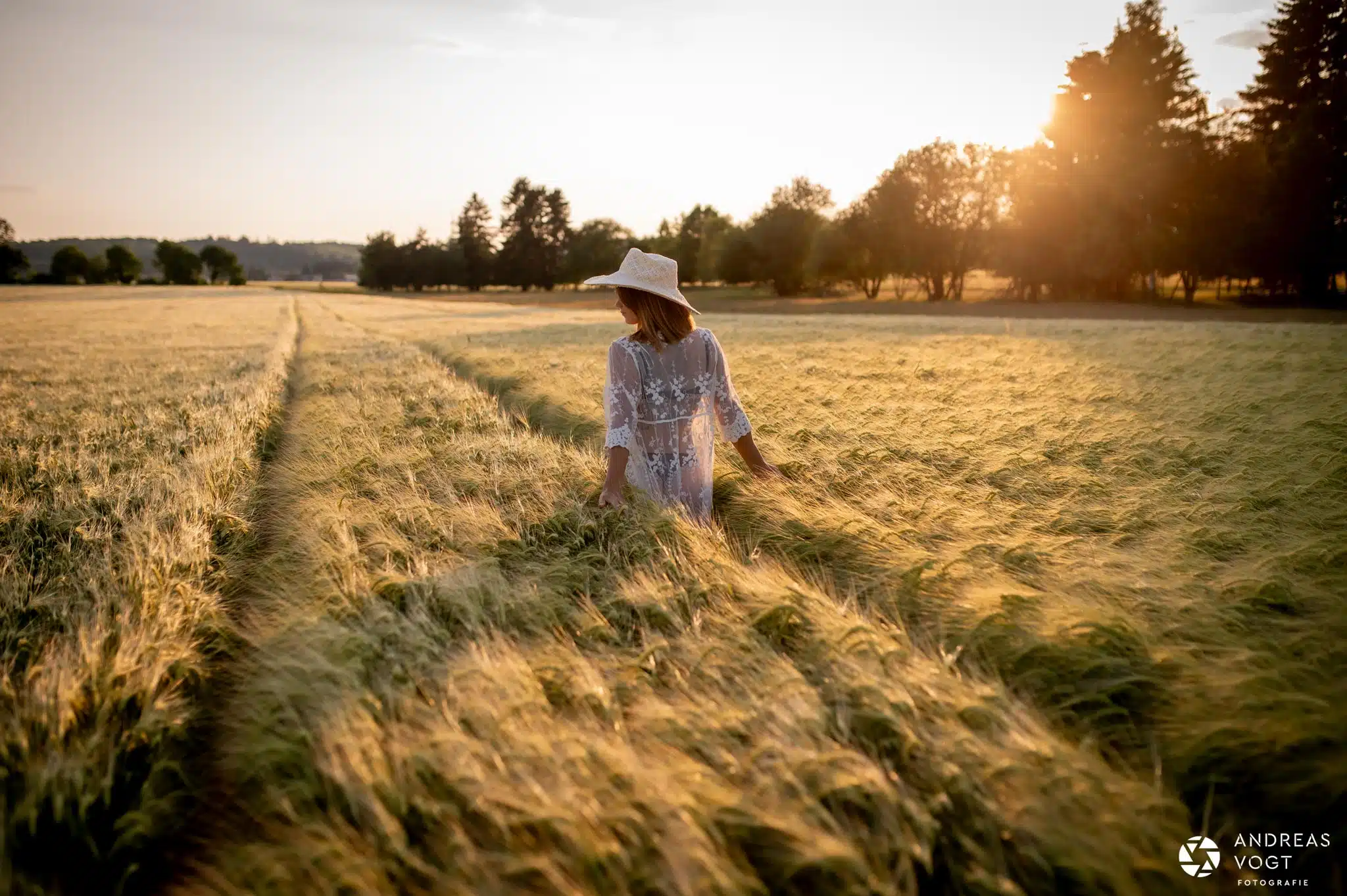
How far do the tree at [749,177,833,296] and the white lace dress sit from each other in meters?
62.5

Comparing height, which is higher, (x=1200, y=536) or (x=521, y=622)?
(x=1200, y=536)

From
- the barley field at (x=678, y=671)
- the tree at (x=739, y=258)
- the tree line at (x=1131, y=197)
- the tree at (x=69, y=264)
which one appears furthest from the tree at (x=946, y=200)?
the tree at (x=69, y=264)

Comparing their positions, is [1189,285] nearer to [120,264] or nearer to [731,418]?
[731,418]

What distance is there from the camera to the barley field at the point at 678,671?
1662 millimetres

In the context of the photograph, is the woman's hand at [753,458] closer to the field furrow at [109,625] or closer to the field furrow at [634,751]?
the field furrow at [634,751]

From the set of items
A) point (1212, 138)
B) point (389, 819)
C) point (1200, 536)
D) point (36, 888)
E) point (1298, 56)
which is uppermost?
point (1298, 56)

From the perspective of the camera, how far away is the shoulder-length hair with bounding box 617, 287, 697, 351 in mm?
4230

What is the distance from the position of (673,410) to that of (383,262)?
351 ft

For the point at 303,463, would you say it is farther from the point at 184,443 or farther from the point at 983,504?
the point at 983,504

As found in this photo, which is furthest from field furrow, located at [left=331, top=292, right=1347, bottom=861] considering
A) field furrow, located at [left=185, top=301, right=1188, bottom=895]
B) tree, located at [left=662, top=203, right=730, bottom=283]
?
tree, located at [left=662, top=203, right=730, bottom=283]

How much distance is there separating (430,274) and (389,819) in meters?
106

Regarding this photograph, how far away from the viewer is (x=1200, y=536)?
138 inches

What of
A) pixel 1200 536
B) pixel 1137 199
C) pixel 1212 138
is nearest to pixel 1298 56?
pixel 1212 138

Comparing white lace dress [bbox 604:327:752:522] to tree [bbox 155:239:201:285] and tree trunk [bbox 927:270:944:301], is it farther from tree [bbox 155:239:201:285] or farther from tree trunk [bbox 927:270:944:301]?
tree [bbox 155:239:201:285]
